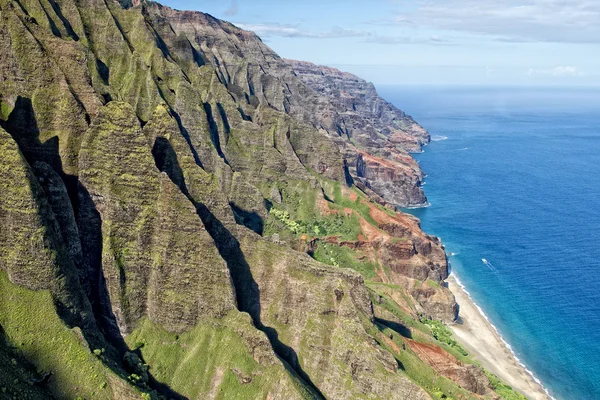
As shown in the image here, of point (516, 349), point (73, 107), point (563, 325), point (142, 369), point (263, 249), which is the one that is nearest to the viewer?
point (142, 369)

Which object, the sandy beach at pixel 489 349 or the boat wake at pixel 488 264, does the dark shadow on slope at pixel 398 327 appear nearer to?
the sandy beach at pixel 489 349

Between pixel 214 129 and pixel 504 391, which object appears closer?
pixel 504 391

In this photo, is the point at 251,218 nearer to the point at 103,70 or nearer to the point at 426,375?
the point at 103,70

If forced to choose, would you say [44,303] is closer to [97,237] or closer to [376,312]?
[97,237]

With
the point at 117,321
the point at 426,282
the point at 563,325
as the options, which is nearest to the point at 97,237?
the point at 117,321

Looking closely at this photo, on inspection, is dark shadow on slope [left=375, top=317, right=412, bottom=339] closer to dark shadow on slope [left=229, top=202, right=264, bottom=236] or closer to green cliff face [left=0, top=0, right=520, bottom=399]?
green cliff face [left=0, top=0, right=520, bottom=399]

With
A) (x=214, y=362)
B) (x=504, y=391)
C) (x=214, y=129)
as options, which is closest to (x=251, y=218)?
(x=214, y=129)

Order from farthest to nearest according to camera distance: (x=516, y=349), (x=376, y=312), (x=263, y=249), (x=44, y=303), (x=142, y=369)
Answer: (x=516, y=349) < (x=376, y=312) < (x=263, y=249) < (x=142, y=369) < (x=44, y=303)
